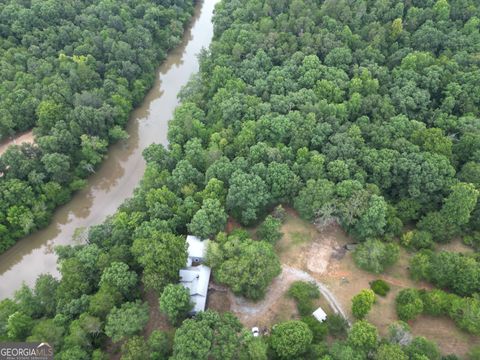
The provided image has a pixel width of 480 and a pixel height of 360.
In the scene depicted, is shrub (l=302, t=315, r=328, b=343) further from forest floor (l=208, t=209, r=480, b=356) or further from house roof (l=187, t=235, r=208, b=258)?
house roof (l=187, t=235, r=208, b=258)

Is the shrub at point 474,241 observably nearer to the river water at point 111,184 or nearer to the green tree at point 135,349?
the green tree at point 135,349

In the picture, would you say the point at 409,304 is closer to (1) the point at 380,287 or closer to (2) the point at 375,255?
(1) the point at 380,287

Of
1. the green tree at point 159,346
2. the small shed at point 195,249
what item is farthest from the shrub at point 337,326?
the green tree at point 159,346

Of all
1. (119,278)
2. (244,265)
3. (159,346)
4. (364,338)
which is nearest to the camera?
(364,338)

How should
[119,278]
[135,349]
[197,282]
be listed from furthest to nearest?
[197,282]
[119,278]
[135,349]

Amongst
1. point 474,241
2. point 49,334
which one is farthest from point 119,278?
point 474,241

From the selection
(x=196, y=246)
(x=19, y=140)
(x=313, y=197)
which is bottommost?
(x=19, y=140)

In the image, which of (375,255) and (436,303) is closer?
(436,303)
